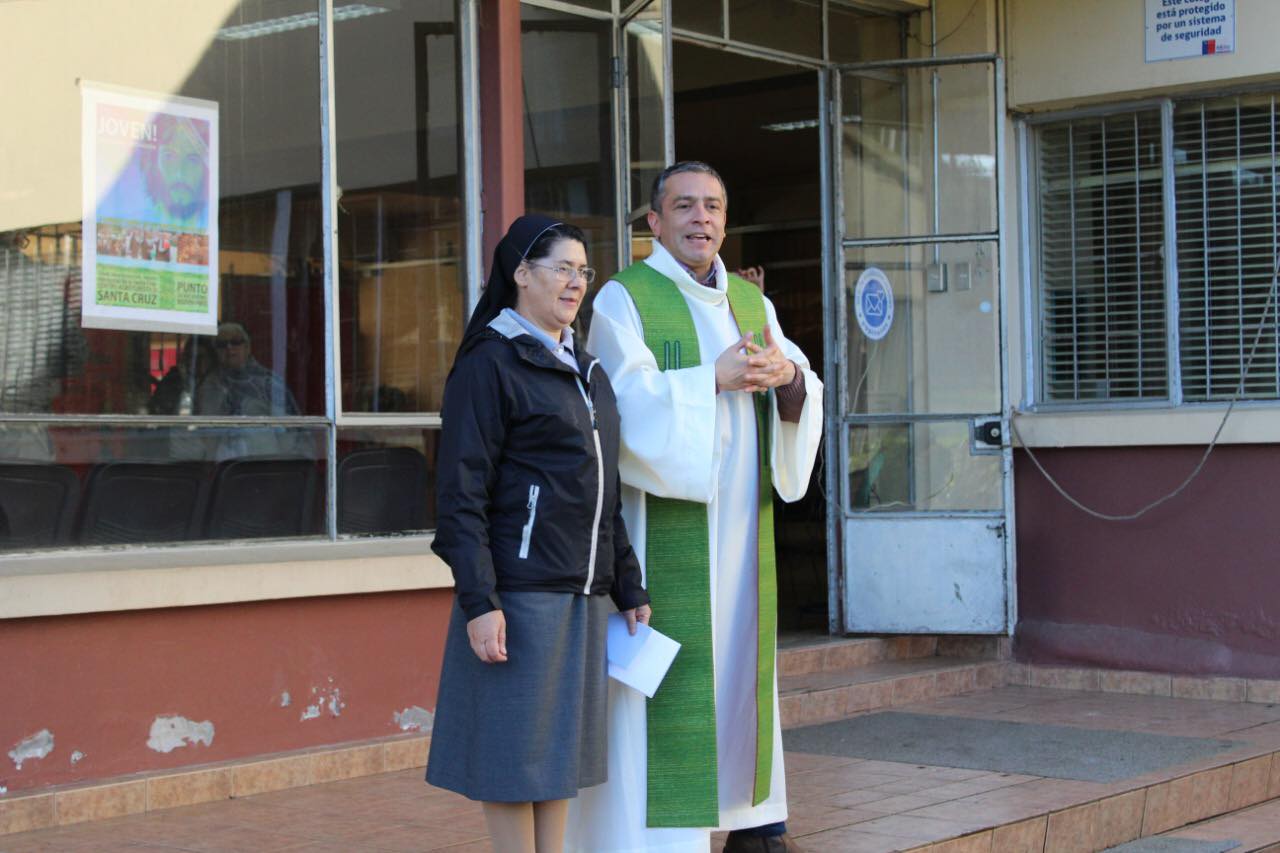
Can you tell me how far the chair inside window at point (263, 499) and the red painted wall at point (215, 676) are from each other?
33cm

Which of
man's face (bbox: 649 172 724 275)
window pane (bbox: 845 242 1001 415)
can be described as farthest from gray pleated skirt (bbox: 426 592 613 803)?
window pane (bbox: 845 242 1001 415)

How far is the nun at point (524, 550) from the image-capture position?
3.84 m

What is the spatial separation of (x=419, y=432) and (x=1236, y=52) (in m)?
4.55

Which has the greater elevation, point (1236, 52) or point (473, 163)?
point (1236, 52)

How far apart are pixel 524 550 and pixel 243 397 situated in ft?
9.39

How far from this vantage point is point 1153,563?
8711 mm

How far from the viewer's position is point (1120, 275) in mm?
9008

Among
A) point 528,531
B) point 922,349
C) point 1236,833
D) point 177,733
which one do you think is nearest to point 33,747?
point 177,733

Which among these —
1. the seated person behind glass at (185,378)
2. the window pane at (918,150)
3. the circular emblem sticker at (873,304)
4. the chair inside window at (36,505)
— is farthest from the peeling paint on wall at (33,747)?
the window pane at (918,150)

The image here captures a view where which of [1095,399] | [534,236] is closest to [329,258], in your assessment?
[534,236]

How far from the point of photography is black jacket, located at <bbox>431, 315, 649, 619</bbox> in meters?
3.81

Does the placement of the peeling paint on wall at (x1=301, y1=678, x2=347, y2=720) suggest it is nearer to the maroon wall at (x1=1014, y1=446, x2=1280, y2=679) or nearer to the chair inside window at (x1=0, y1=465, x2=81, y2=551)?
the chair inside window at (x1=0, y1=465, x2=81, y2=551)

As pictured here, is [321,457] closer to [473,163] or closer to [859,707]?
[473,163]

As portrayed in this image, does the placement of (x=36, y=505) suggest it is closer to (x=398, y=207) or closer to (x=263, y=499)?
(x=263, y=499)
